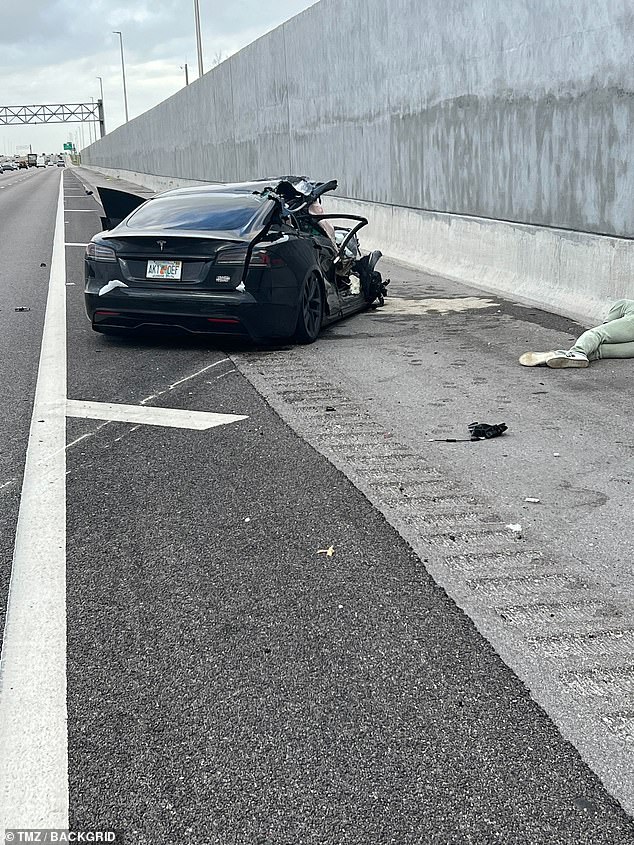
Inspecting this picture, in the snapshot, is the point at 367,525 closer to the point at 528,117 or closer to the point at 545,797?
the point at 545,797

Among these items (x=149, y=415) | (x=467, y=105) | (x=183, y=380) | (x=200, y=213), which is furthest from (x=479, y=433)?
(x=467, y=105)

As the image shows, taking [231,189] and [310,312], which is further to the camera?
[231,189]

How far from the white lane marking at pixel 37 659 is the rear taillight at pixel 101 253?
3496 mm


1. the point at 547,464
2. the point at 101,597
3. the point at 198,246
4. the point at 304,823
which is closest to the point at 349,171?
the point at 198,246

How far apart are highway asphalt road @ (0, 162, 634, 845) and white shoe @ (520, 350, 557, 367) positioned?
92cm

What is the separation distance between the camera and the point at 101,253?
376 inches

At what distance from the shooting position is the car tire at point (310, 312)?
952cm

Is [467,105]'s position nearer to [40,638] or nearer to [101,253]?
[101,253]

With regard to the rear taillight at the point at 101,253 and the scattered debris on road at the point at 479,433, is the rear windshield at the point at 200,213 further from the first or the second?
the scattered debris on road at the point at 479,433

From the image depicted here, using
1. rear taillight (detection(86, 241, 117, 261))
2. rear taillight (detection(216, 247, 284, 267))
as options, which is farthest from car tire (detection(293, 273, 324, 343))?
rear taillight (detection(86, 241, 117, 261))

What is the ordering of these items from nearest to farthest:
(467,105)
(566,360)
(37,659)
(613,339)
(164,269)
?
(37,659)
(566,360)
(613,339)
(164,269)
(467,105)

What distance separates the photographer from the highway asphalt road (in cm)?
275

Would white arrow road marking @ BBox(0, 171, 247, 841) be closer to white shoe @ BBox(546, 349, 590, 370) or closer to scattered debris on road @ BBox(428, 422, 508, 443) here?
scattered debris on road @ BBox(428, 422, 508, 443)

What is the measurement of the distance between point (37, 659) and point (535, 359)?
5862mm
